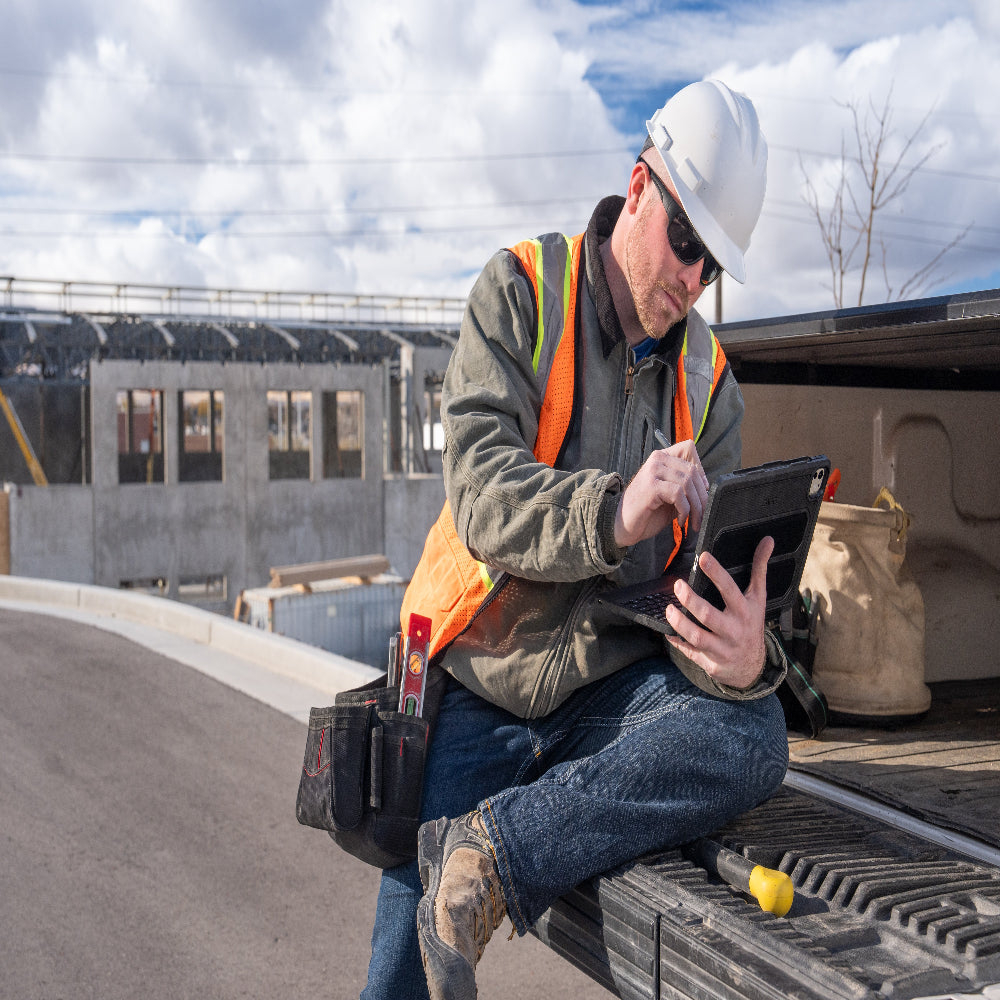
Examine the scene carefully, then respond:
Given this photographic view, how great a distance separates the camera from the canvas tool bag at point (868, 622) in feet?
13.5

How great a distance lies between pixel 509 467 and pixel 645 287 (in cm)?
62

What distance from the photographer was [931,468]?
5.13 m

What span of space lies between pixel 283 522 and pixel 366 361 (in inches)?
269

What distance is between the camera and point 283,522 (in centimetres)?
2603

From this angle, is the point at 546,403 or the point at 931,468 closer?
the point at 546,403

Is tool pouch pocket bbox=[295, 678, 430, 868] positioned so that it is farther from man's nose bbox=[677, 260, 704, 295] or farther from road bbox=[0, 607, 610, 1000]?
road bbox=[0, 607, 610, 1000]

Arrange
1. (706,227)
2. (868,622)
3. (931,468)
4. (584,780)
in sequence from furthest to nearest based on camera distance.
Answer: (931,468) → (868,622) → (706,227) → (584,780)

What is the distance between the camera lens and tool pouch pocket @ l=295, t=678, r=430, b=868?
2.54 metres

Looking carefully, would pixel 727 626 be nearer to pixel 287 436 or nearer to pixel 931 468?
pixel 931 468

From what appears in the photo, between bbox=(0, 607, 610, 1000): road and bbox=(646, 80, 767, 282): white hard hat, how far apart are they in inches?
126

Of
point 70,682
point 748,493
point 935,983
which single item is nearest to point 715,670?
point 748,493

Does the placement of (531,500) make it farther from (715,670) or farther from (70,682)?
(70,682)

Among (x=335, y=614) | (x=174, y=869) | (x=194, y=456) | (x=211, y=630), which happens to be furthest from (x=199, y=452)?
(x=174, y=869)

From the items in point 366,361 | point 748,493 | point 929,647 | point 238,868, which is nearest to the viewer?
point 748,493
